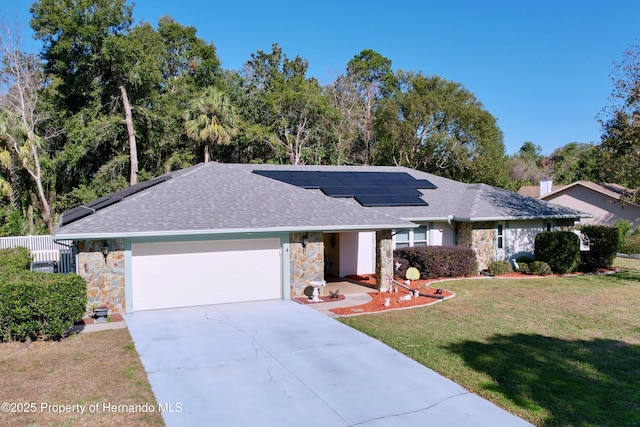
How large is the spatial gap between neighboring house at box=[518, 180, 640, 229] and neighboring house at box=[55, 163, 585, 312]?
1508 centimetres

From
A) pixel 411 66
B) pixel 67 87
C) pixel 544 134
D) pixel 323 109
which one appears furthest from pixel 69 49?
pixel 544 134

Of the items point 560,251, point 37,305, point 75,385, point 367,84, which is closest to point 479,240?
point 560,251

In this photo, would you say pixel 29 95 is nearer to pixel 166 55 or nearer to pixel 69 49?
pixel 69 49

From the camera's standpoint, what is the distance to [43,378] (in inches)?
288

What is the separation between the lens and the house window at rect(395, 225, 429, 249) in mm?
18188

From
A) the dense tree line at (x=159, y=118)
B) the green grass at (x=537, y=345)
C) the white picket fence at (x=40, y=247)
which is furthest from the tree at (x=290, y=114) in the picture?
the green grass at (x=537, y=345)

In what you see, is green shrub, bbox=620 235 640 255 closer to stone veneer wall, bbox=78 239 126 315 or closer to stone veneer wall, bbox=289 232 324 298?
stone veneer wall, bbox=289 232 324 298

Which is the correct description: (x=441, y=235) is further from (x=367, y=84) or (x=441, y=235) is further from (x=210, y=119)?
(x=367, y=84)

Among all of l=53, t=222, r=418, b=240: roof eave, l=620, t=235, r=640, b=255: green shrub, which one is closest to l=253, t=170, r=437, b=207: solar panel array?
l=53, t=222, r=418, b=240: roof eave

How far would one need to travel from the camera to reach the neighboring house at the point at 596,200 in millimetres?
30572

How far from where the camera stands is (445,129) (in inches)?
1384

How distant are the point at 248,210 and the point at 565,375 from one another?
30.4ft

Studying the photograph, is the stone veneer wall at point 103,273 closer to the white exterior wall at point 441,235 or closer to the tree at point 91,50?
the white exterior wall at point 441,235

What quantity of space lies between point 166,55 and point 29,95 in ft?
33.7
